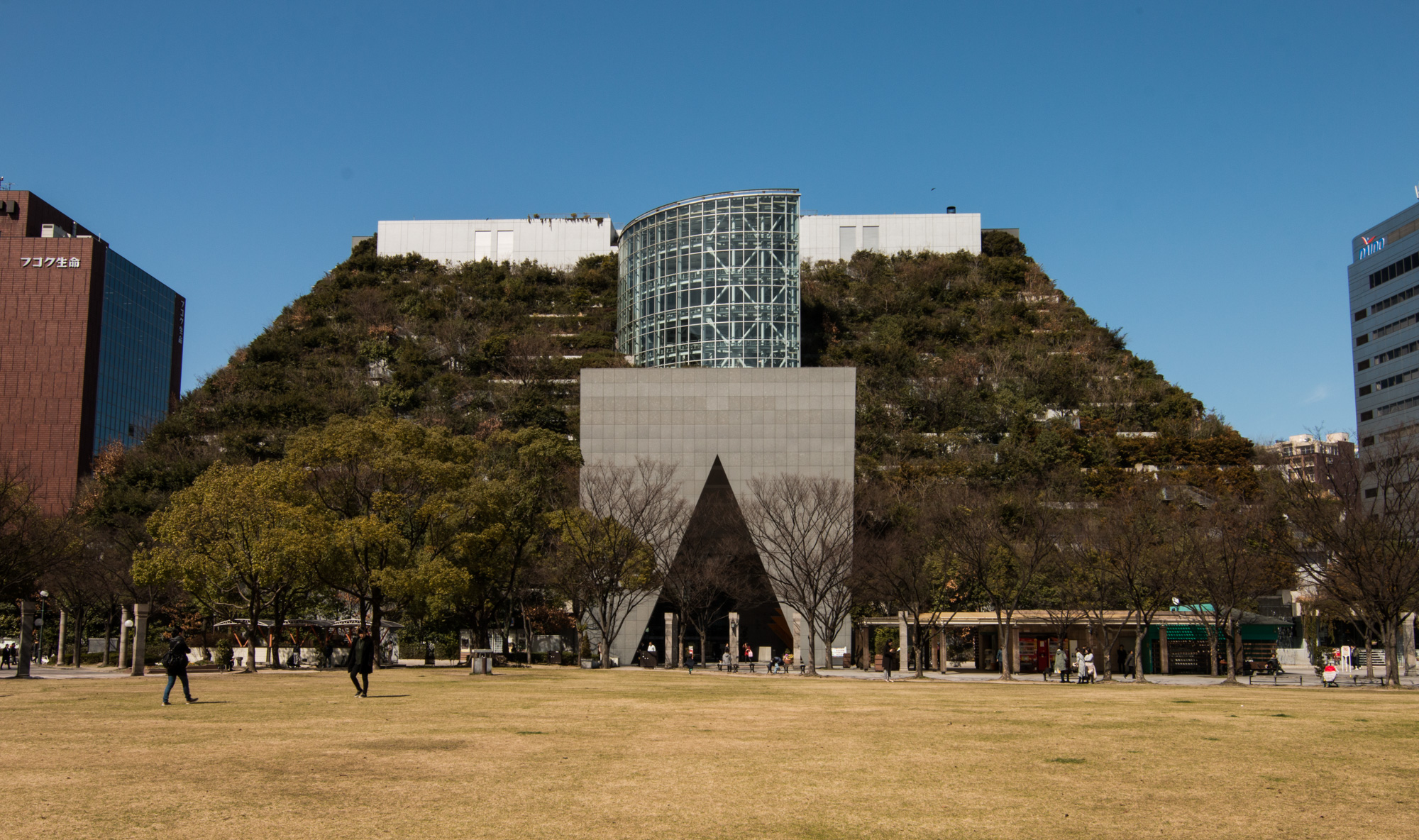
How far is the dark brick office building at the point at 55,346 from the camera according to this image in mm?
91875

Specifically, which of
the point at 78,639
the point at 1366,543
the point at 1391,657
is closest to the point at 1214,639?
the point at 1366,543

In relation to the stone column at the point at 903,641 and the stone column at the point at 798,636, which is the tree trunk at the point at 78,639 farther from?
the stone column at the point at 903,641

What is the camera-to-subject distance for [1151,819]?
8.83 meters

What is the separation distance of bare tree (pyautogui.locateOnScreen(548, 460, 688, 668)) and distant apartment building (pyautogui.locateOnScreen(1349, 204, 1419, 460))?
56911mm

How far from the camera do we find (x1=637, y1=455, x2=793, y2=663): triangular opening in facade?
47.9m

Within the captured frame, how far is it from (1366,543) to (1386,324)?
61.9 m

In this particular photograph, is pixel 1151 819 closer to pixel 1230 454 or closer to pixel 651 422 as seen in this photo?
pixel 651 422

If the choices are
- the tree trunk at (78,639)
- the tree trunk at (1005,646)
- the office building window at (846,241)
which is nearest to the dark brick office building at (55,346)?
the tree trunk at (78,639)

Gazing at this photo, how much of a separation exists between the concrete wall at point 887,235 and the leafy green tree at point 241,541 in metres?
65.4

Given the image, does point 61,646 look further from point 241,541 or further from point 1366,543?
point 1366,543

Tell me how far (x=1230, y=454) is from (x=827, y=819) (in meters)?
65.3

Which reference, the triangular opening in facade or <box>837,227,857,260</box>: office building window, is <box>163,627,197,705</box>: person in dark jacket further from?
<box>837,227,857,260</box>: office building window

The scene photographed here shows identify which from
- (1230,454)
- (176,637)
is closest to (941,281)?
(1230,454)

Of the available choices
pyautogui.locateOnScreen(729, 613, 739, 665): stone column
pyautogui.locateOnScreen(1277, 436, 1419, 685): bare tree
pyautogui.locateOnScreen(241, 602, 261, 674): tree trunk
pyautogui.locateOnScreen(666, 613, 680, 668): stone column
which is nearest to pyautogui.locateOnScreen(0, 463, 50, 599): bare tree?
pyautogui.locateOnScreen(241, 602, 261, 674): tree trunk
